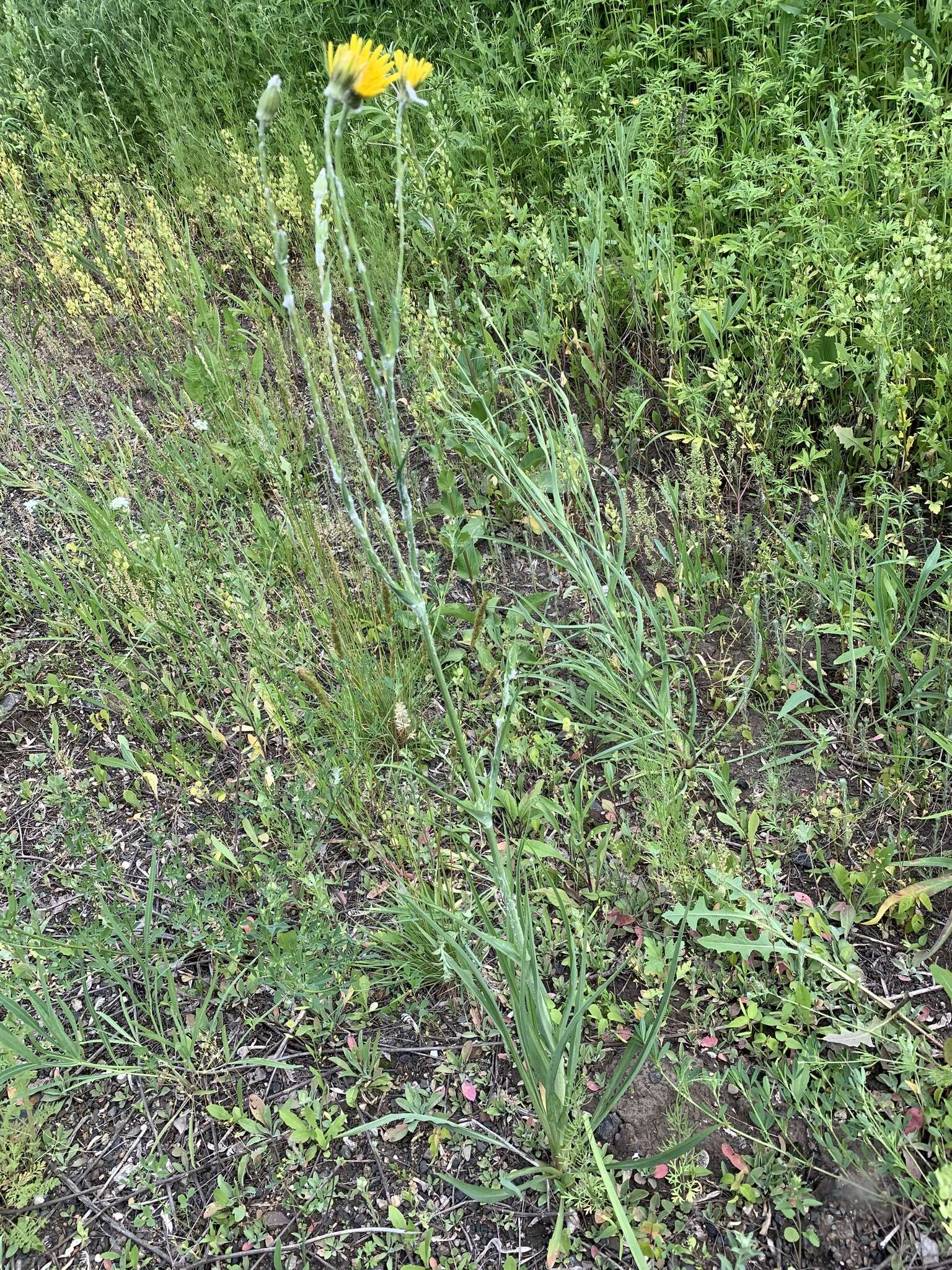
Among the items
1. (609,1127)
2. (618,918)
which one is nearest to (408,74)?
(618,918)

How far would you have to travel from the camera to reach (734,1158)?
1466 mm

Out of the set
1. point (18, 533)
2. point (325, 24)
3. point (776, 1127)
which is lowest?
point (776, 1127)

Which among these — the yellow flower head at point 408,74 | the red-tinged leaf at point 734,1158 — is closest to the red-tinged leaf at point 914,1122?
the red-tinged leaf at point 734,1158

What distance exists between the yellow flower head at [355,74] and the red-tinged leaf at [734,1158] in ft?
5.44

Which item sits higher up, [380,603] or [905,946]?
[380,603]

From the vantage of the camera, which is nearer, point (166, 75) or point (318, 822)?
point (318, 822)

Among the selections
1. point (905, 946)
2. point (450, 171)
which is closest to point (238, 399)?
point (450, 171)

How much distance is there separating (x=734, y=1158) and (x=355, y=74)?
5.54ft

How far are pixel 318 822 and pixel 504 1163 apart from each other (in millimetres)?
832

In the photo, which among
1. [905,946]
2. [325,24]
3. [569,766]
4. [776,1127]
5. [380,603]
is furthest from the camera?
[325,24]

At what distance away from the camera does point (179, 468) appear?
9.29ft

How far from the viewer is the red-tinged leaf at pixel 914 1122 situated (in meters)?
1.42

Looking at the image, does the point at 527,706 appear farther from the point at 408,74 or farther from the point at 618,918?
the point at 408,74

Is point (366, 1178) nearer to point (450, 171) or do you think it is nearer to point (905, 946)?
point (905, 946)
